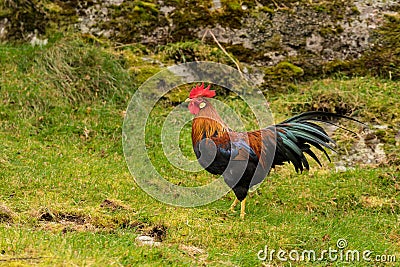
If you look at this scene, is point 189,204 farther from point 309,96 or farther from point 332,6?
point 332,6

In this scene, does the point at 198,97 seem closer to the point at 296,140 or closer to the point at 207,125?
the point at 207,125

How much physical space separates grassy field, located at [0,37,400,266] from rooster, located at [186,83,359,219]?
51 cm

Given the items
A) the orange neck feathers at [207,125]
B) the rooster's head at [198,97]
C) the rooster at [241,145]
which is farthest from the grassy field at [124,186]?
the rooster's head at [198,97]

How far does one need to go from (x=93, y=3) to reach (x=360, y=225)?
721 cm

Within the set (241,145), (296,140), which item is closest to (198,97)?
(241,145)

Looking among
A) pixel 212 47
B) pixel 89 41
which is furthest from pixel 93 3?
pixel 212 47

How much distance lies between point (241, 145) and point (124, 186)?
173 centimetres

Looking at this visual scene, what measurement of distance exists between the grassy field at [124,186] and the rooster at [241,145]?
1.67ft

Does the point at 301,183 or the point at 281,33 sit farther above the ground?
the point at 281,33

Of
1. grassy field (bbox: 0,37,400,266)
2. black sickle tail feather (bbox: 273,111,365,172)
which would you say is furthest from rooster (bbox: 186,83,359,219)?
grassy field (bbox: 0,37,400,266)

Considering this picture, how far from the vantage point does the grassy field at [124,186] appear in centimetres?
438

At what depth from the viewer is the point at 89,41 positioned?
995 centimetres

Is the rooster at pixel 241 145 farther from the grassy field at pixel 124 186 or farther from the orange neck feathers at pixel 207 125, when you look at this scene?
the grassy field at pixel 124 186

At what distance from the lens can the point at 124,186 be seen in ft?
21.0
